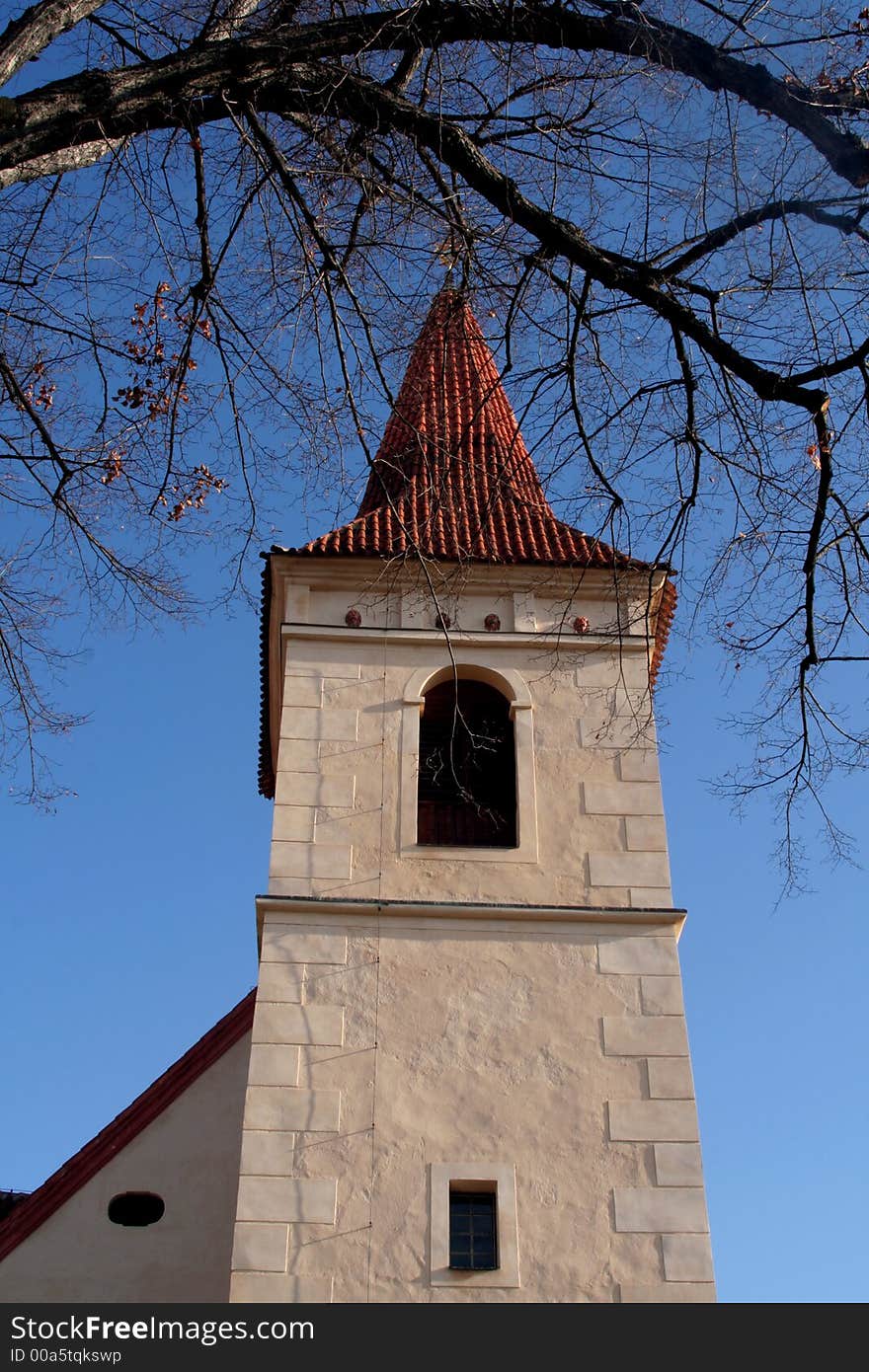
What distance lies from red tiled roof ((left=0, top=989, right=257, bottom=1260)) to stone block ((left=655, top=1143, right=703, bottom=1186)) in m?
3.40

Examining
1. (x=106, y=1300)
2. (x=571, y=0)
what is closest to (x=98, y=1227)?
(x=106, y=1300)

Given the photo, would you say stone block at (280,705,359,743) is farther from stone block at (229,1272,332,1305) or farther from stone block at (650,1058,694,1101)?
stone block at (229,1272,332,1305)

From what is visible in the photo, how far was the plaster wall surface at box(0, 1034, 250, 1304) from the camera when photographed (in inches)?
465

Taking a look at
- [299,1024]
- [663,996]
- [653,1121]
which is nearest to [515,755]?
[663,996]

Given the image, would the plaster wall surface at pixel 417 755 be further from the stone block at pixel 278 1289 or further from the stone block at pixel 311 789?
the stone block at pixel 278 1289

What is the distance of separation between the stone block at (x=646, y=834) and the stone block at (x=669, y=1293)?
10.8ft

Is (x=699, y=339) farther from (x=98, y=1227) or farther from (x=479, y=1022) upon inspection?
(x=98, y=1227)

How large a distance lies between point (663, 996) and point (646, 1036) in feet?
1.17

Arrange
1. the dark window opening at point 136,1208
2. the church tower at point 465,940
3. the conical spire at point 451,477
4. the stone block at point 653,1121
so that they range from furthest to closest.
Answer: the dark window opening at point 136,1208
the stone block at point 653,1121
the church tower at point 465,940
the conical spire at point 451,477

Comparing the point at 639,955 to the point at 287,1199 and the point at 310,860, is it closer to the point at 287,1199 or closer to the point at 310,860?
the point at 310,860

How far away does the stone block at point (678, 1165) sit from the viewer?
35.0 feet

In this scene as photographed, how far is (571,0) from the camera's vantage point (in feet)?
22.9

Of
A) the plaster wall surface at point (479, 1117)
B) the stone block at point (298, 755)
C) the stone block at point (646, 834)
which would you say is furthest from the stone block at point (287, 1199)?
the stone block at point (646, 834)

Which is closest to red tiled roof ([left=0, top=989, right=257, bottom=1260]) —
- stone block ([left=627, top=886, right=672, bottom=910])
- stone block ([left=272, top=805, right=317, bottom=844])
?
stone block ([left=272, top=805, right=317, bottom=844])
